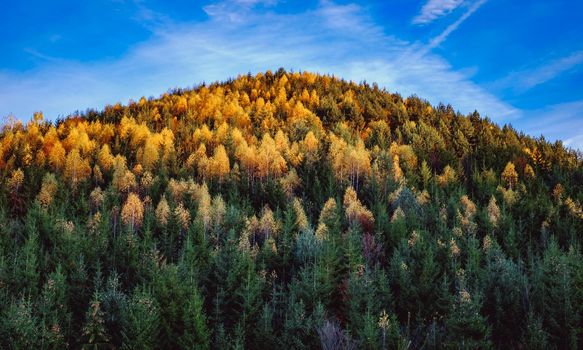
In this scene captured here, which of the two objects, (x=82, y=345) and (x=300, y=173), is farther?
(x=300, y=173)

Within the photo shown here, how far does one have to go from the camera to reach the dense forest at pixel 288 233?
30922mm

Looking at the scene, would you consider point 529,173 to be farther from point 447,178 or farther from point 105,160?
point 105,160

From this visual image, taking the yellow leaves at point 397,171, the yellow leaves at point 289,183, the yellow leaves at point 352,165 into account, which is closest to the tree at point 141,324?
the yellow leaves at point 289,183

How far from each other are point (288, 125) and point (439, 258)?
57179mm

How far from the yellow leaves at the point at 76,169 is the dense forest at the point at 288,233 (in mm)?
392

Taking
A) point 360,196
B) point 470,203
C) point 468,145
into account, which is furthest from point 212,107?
point 470,203

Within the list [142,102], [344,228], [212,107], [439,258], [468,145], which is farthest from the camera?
[142,102]

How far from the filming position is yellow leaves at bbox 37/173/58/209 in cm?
5791

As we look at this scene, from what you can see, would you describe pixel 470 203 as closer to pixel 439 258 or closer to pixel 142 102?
pixel 439 258

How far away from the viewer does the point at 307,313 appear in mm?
36344

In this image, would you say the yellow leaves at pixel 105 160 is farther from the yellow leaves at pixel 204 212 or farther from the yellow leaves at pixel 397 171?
the yellow leaves at pixel 397 171

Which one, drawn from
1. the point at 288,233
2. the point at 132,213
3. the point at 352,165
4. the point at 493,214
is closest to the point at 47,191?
the point at 132,213

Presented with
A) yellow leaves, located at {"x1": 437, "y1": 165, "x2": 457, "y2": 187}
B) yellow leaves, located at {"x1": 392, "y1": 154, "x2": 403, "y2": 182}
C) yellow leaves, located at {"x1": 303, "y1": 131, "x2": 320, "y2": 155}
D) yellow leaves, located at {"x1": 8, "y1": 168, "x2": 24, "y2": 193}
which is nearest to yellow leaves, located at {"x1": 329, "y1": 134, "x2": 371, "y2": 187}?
yellow leaves, located at {"x1": 392, "y1": 154, "x2": 403, "y2": 182}

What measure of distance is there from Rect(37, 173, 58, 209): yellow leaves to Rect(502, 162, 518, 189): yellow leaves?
69.8 metres
